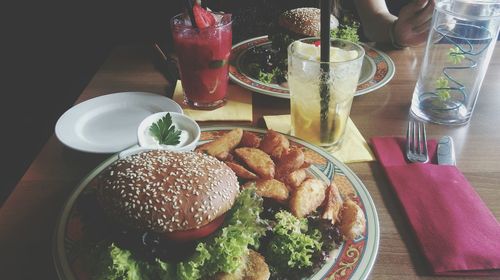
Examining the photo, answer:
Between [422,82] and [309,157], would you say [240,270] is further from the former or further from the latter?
[422,82]

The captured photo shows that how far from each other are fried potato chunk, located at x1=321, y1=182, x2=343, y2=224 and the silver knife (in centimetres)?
46

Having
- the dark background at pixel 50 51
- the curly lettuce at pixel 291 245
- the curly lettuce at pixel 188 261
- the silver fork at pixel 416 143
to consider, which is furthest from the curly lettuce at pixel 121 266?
the dark background at pixel 50 51

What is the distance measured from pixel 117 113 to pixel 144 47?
809 millimetres

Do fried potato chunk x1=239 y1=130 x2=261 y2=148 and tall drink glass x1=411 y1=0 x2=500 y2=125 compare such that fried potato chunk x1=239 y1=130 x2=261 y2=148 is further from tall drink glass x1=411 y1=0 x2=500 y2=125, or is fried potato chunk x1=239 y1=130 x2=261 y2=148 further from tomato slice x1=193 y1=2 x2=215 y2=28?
tall drink glass x1=411 y1=0 x2=500 y2=125

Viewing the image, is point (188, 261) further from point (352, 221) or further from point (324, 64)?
point (324, 64)

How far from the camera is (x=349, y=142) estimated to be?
1.63 metres

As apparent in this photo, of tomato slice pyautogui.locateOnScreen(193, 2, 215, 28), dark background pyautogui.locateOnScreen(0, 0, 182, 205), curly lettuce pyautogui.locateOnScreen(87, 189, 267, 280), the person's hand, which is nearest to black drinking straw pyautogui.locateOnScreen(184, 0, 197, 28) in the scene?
tomato slice pyautogui.locateOnScreen(193, 2, 215, 28)

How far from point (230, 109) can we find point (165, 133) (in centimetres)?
46

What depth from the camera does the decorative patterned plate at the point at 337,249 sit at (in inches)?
41.1

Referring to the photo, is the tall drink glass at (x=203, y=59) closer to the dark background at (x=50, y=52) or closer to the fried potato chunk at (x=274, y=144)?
the fried potato chunk at (x=274, y=144)

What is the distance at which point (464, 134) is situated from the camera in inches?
66.1

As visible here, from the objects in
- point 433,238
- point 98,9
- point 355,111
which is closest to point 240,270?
point 433,238

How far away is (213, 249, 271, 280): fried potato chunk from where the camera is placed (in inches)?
40.6

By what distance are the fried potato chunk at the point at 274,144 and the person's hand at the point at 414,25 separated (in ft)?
4.38
